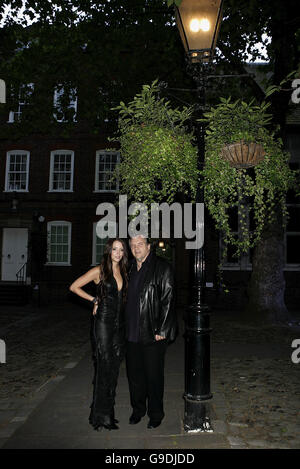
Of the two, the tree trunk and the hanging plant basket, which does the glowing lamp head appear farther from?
the tree trunk

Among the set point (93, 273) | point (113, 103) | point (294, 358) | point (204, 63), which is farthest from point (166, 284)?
point (113, 103)

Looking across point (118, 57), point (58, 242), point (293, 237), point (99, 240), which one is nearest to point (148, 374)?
point (118, 57)

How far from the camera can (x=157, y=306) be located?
4.16 meters

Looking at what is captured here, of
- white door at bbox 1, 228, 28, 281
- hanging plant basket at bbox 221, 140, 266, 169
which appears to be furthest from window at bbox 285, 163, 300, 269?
hanging plant basket at bbox 221, 140, 266, 169

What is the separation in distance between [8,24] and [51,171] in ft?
28.4

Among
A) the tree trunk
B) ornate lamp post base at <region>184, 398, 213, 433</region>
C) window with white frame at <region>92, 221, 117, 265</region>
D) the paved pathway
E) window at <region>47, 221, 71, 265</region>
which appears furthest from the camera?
window at <region>47, 221, 71, 265</region>

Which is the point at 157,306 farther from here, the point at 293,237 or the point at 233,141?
the point at 293,237

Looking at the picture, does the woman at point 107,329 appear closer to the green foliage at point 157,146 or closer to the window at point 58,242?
the green foliage at point 157,146

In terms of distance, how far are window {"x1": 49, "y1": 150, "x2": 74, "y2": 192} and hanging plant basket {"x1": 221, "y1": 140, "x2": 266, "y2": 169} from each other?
52.4 feet

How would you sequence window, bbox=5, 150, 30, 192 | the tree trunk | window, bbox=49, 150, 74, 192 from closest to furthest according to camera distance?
the tree trunk, window, bbox=49, 150, 74, 192, window, bbox=5, 150, 30, 192

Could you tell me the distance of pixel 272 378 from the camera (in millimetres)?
6172

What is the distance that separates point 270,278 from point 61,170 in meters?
12.9

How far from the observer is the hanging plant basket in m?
5.26

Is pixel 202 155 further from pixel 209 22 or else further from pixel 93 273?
pixel 93 273
